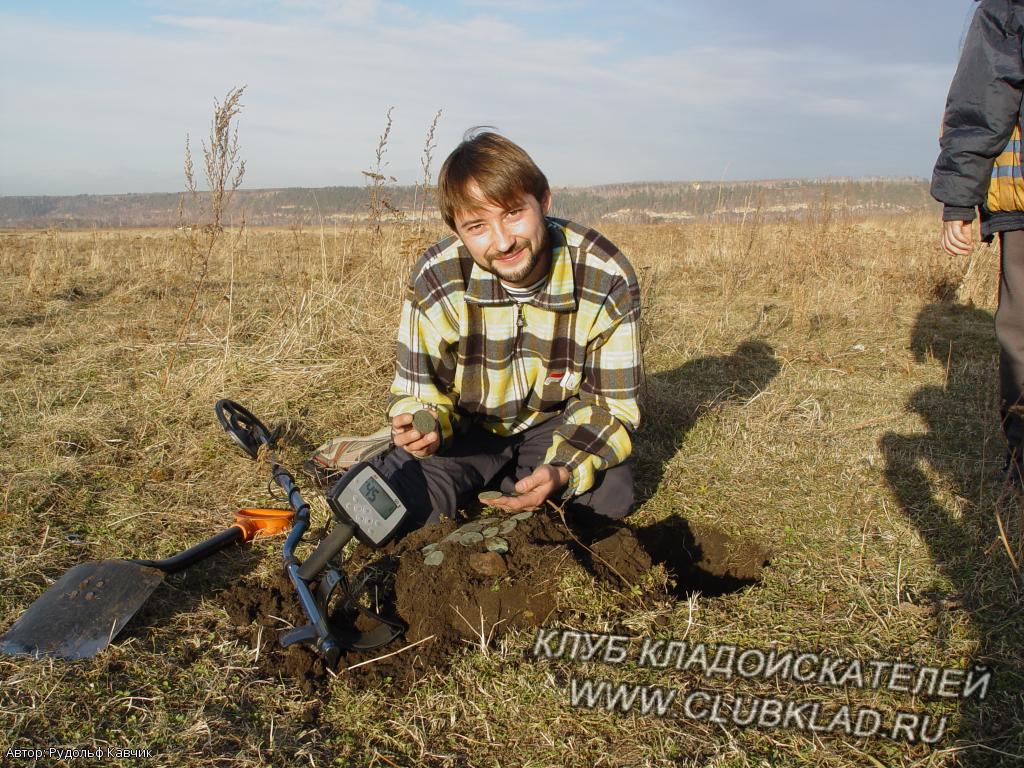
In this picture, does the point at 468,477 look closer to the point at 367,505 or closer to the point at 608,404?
the point at 608,404

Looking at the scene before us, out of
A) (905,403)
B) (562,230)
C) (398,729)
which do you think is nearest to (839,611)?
(398,729)

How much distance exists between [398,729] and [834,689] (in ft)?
3.94

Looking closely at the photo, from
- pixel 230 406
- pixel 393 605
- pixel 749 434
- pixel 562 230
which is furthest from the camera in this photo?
pixel 749 434

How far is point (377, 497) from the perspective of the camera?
2.11 meters

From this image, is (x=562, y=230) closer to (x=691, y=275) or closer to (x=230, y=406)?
(x=230, y=406)

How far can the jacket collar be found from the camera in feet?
8.56

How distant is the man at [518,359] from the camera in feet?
8.29

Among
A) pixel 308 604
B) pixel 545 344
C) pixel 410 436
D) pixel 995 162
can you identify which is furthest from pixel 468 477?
pixel 995 162

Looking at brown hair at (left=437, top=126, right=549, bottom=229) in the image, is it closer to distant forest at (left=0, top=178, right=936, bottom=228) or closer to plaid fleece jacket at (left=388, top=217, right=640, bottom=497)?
plaid fleece jacket at (left=388, top=217, right=640, bottom=497)

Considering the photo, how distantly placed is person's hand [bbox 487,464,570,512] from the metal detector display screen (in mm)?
496

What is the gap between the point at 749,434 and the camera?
3.55 meters

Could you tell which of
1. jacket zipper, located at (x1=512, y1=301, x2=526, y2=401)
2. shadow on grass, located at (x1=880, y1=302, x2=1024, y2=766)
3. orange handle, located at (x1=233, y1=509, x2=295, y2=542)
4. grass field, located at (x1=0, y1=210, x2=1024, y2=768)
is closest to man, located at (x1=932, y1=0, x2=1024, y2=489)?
shadow on grass, located at (x1=880, y1=302, x2=1024, y2=766)

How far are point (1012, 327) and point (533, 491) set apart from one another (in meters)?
2.05

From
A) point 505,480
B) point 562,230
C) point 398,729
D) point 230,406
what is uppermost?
point 562,230
